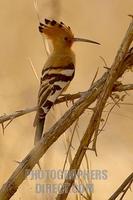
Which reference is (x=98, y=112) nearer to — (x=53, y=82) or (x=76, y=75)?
(x=53, y=82)

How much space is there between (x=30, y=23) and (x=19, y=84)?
1.92 ft

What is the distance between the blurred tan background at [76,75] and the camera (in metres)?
2.65

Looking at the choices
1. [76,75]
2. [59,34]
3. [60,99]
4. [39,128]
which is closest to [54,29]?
[59,34]

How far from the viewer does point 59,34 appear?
51.4 inches

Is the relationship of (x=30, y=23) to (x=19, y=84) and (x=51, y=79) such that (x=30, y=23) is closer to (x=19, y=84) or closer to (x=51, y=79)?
(x=19, y=84)

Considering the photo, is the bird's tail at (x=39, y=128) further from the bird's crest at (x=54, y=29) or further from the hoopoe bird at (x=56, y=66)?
the bird's crest at (x=54, y=29)

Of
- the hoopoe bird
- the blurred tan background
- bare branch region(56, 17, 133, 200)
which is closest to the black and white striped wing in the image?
the hoopoe bird

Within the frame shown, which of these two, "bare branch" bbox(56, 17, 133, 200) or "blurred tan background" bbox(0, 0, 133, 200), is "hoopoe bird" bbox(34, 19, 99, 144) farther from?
"blurred tan background" bbox(0, 0, 133, 200)

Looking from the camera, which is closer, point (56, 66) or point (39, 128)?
point (39, 128)

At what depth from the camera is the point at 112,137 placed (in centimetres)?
303

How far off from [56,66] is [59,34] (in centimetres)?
8

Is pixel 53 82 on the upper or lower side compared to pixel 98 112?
lower

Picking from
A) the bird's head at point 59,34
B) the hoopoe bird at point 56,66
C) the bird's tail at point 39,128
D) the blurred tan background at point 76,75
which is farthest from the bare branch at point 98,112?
the blurred tan background at point 76,75

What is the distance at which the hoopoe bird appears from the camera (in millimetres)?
1174
